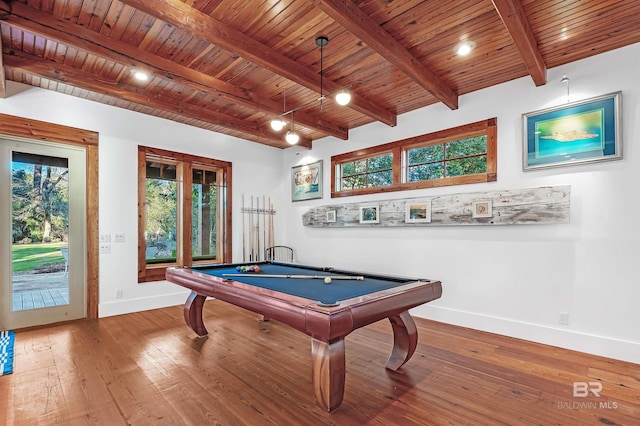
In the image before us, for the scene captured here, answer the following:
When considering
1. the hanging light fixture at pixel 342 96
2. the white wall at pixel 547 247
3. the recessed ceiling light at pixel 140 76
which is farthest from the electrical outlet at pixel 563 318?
the recessed ceiling light at pixel 140 76

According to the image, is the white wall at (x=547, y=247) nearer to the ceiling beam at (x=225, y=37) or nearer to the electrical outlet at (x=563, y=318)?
the electrical outlet at (x=563, y=318)

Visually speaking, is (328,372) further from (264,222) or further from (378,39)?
(264,222)

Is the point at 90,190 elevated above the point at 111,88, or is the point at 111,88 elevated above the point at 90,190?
the point at 111,88

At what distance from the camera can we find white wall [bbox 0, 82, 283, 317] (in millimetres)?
3895

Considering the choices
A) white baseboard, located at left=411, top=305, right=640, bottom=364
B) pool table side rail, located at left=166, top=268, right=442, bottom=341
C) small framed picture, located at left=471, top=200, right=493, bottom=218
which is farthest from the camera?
small framed picture, located at left=471, top=200, right=493, bottom=218

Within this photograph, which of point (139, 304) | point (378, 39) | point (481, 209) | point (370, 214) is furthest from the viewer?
point (370, 214)

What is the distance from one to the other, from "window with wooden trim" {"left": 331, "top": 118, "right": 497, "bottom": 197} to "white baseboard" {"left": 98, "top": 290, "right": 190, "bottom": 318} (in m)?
3.14

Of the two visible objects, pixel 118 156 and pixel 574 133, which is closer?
pixel 574 133

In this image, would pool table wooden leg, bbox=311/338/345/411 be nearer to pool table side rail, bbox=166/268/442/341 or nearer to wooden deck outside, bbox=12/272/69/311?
pool table side rail, bbox=166/268/442/341

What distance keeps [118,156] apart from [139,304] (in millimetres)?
2191

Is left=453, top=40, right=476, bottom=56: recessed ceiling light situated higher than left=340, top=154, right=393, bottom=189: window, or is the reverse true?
left=453, top=40, right=476, bottom=56: recessed ceiling light

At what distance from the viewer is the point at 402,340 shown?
2656mm

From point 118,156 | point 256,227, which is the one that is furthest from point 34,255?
point 256,227

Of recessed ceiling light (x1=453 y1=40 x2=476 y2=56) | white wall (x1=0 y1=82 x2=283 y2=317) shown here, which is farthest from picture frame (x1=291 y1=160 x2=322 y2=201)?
recessed ceiling light (x1=453 y1=40 x2=476 y2=56)
